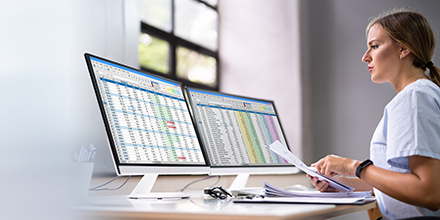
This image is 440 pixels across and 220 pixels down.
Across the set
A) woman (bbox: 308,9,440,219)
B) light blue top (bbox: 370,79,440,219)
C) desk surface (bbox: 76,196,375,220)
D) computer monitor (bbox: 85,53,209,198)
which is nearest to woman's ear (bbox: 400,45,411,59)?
woman (bbox: 308,9,440,219)

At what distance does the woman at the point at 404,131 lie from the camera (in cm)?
88

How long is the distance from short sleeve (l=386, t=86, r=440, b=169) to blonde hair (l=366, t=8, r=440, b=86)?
205 millimetres

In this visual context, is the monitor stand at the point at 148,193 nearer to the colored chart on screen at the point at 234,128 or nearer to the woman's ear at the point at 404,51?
the colored chart on screen at the point at 234,128

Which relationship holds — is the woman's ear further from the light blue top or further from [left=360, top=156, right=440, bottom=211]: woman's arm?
[left=360, top=156, right=440, bottom=211]: woman's arm

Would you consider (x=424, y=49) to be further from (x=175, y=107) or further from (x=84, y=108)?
(x=84, y=108)

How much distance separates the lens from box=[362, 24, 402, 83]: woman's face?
1.13m

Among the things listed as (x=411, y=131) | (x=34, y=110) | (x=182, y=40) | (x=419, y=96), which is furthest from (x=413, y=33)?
(x=182, y=40)

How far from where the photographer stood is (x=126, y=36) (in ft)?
5.32

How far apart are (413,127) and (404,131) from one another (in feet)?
0.08

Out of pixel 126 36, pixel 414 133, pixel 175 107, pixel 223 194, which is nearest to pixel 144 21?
pixel 126 36

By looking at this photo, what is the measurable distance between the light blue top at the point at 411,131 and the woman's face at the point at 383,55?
0.15 m

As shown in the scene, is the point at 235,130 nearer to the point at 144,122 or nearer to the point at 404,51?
the point at 144,122

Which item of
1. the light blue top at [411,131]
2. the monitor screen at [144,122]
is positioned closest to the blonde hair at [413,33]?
the light blue top at [411,131]

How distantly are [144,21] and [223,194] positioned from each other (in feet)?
4.52
